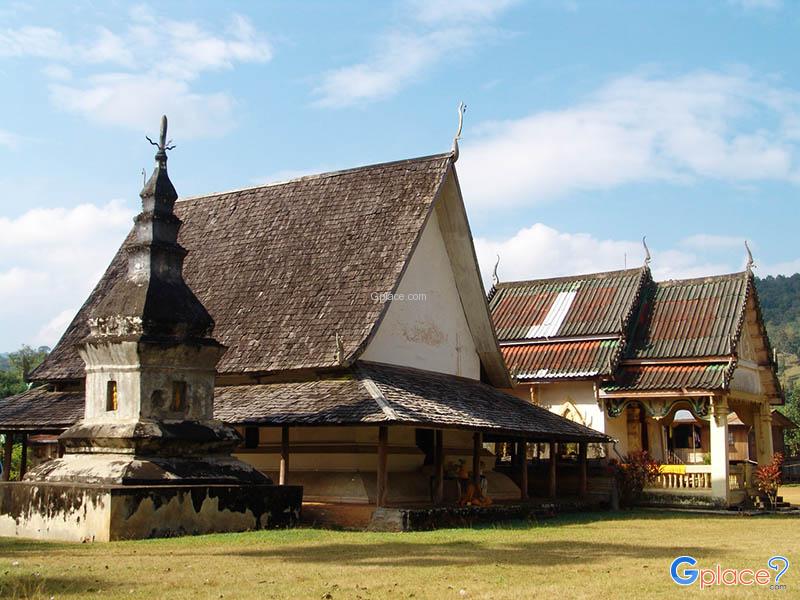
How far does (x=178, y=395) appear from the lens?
50.4 ft

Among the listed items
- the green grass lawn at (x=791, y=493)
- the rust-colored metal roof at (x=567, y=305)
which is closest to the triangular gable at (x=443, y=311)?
the rust-colored metal roof at (x=567, y=305)

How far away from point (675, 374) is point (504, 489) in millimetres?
6462

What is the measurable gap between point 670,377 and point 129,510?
652 inches

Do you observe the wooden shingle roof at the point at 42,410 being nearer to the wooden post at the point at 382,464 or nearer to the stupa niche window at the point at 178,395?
the stupa niche window at the point at 178,395

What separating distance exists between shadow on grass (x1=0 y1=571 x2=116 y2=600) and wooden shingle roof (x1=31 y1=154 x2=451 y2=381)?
854 cm

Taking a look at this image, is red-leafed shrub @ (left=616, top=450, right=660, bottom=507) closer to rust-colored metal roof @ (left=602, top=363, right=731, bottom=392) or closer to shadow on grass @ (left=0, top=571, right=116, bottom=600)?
rust-colored metal roof @ (left=602, top=363, right=731, bottom=392)

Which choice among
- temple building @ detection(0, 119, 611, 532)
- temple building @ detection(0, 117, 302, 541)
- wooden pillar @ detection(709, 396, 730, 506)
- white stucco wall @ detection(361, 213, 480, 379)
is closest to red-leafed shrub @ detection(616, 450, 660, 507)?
wooden pillar @ detection(709, 396, 730, 506)

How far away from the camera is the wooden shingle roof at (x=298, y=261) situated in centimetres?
1905

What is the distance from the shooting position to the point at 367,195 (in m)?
21.9

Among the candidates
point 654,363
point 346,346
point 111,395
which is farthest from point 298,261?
point 654,363

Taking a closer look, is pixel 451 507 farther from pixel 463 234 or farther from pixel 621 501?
pixel 621 501

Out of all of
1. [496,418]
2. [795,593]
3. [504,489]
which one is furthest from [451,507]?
[795,593]

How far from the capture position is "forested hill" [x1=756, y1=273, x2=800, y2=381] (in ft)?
378

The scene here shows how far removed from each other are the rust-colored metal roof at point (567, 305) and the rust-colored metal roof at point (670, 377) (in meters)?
1.35
